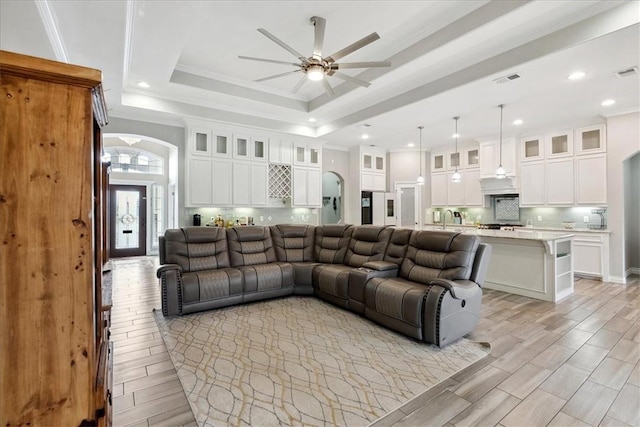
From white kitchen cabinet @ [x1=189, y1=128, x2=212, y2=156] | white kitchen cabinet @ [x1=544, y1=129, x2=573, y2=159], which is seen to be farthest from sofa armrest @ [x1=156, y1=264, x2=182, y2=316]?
white kitchen cabinet @ [x1=544, y1=129, x2=573, y2=159]

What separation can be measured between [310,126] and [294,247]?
347cm

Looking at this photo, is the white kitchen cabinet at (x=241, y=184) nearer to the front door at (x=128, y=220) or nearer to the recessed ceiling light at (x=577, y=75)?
the front door at (x=128, y=220)

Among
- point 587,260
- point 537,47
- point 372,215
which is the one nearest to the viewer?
point 537,47

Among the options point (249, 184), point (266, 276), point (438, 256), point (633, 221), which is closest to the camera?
point (438, 256)

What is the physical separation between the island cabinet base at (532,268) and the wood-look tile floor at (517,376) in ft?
1.35

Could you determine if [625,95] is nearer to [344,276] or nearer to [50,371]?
[344,276]

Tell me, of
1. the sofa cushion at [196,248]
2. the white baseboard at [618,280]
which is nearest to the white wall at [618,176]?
the white baseboard at [618,280]

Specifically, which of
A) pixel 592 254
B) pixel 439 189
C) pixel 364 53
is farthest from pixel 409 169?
pixel 364 53

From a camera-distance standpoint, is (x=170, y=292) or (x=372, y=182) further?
(x=372, y=182)

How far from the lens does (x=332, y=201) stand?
944cm

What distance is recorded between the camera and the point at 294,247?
16.3ft

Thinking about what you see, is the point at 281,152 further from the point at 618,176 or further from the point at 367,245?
the point at 618,176

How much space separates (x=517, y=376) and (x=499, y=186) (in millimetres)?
5969

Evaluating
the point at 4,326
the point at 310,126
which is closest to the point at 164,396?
the point at 4,326
